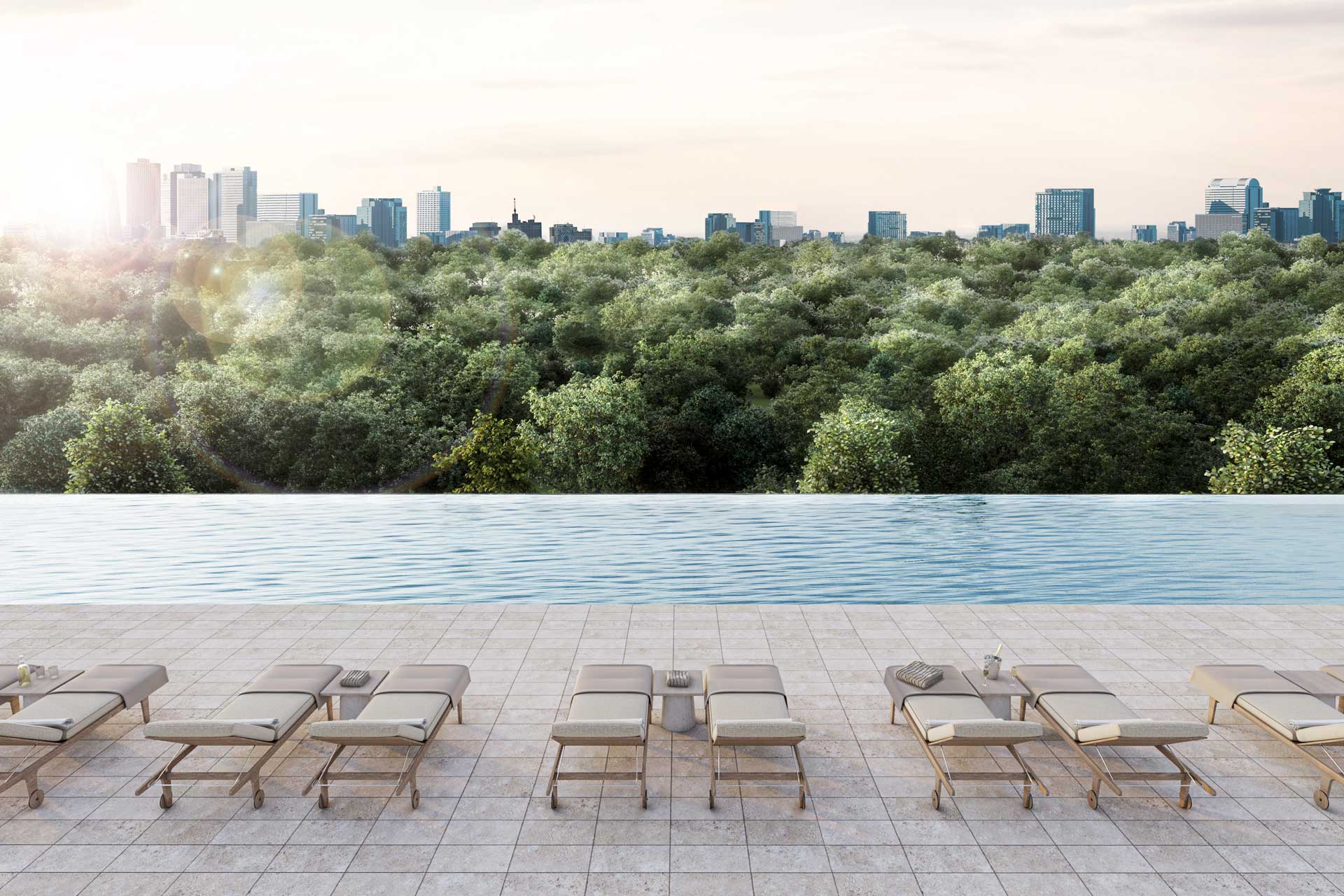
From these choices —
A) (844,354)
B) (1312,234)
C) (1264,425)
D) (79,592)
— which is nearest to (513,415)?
(844,354)

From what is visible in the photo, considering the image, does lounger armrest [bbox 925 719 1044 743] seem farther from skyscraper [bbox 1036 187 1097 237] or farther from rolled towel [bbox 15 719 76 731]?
skyscraper [bbox 1036 187 1097 237]

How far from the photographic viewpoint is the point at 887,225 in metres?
33.7

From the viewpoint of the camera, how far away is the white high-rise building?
1248 inches

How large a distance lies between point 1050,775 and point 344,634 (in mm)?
4529

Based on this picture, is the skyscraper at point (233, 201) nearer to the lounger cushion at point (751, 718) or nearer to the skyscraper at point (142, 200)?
the skyscraper at point (142, 200)

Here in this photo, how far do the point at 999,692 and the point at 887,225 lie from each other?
30.7 meters

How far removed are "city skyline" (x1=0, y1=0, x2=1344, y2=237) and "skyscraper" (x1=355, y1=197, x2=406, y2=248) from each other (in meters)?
1.57

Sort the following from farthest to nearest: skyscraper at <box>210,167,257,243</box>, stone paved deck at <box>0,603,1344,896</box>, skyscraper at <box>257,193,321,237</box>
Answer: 1. skyscraper at <box>257,193,321,237</box>
2. skyscraper at <box>210,167,257,243</box>
3. stone paved deck at <box>0,603,1344,896</box>

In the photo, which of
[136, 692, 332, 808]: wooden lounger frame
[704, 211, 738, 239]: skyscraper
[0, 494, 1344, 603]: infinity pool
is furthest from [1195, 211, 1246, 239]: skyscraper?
[136, 692, 332, 808]: wooden lounger frame

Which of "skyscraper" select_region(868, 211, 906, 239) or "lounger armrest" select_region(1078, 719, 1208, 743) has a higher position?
"skyscraper" select_region(868, 211, 906, 239)

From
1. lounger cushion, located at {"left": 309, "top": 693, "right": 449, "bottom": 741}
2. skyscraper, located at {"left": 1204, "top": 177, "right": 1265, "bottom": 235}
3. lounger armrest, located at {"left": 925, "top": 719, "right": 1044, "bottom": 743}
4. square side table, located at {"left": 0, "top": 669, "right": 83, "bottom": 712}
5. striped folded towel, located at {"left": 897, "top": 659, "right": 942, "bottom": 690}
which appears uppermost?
skyscraper, located at {"left": 1204, "top": 177, "right": 1265, "bottom": 235}

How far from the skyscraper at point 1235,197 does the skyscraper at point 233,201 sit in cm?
2822

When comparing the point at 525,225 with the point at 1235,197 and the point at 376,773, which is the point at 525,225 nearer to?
the point at 1235,197

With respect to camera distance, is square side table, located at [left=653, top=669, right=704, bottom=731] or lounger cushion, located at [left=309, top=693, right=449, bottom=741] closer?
lounger cushion, located at [left=309, top=693, right=449, bottom=741]
